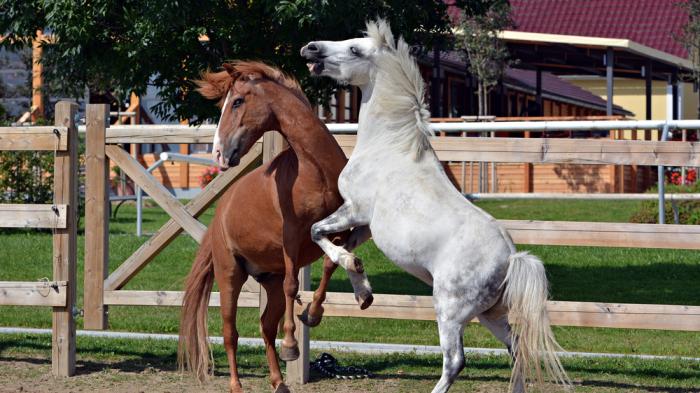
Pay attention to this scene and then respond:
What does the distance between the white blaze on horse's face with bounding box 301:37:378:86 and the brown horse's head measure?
1.08ft

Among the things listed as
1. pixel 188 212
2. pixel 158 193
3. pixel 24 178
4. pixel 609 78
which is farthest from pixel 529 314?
pixel 609 78

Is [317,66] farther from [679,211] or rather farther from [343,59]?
[679,211]

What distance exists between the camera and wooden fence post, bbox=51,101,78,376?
743 cm

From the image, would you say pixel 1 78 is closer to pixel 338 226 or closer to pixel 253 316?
pixel 253 316

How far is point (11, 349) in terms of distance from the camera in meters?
8.20

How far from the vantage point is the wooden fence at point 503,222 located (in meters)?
6.58

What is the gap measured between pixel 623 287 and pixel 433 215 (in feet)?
22.4

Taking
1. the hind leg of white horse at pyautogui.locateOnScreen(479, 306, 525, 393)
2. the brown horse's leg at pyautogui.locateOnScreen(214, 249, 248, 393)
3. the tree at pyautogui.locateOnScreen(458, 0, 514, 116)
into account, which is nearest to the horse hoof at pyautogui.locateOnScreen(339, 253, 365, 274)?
the hind leg of white horse at pyautogui.locateOnScreen(479, 306, 525, 393)

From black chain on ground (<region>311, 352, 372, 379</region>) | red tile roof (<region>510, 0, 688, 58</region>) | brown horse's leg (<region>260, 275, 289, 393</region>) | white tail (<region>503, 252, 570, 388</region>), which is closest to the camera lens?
white tail (<region>503, 252, 570, 388</region>)

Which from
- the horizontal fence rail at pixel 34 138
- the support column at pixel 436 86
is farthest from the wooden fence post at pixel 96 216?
the support column at pixel 436 86

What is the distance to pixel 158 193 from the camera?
299 inches

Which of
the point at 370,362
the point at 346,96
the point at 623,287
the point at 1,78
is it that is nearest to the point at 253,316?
the point at 370,362

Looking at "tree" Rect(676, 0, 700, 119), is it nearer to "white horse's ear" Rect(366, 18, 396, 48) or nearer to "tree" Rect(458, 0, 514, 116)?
"tree" Rect(458, 0, 514, 116)

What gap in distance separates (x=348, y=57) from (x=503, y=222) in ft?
5.50
